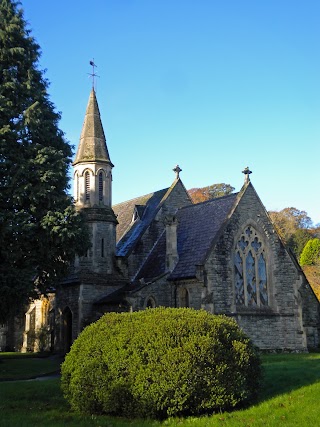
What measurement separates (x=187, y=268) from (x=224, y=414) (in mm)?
16218

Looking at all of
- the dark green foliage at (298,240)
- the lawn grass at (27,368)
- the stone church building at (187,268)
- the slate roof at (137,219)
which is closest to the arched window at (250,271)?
the stone church building at (187,268)

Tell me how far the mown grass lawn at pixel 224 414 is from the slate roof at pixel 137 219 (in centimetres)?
1685

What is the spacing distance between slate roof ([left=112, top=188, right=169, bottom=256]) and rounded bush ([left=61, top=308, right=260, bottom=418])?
18.4 m

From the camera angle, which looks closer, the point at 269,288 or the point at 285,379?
the point at 285,379

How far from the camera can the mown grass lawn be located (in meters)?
10.3

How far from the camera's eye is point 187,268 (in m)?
27.1

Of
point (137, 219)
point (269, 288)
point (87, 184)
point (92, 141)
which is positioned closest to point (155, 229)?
point (137, 219)

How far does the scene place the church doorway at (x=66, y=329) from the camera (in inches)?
1148

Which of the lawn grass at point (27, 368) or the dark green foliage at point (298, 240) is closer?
the lawn grass at point (27, 368)

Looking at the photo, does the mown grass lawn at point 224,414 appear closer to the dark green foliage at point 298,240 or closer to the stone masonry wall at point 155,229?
the stone masonry wall at point 155,229

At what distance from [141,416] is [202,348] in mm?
2007

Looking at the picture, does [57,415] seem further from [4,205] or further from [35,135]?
[35,135]

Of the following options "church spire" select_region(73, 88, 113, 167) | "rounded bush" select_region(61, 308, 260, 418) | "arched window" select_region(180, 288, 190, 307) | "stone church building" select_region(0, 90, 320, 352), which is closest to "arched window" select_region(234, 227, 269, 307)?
"stone church building" select_region(0, 90, 320, 352)

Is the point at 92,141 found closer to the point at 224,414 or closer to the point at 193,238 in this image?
the point at 193,238
